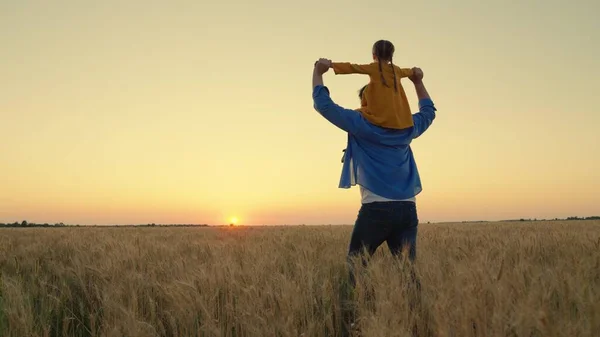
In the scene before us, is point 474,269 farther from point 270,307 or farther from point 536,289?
point 270,307

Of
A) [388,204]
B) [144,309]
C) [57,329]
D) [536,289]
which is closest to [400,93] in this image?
[388,204]

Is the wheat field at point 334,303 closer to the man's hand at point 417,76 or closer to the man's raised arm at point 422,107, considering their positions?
the man's raised arm at point 422,107

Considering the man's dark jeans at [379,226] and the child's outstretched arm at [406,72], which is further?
the child's outstretched arm at [406,72]

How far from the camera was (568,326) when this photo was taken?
1752 millimetres

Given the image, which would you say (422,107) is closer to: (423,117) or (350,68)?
(423,117)

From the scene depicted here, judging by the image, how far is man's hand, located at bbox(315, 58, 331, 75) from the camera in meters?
3.41

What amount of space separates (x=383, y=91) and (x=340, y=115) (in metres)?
0.38

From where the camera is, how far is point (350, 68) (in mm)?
3406

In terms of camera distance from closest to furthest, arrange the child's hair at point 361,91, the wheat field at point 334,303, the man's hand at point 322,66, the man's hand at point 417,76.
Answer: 1. the wheat field at point 334,303
2. the man's hand at point 322,66
3. the child's hair at point 361,91
4. the man's hand at point 417,76

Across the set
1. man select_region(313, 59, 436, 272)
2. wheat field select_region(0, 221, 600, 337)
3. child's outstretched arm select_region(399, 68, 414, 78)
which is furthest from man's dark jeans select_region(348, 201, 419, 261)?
child's outstretched arm select_region(399, 68, 414, 78)

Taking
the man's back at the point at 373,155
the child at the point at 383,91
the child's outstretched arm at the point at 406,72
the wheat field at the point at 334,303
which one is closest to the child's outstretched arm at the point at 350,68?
the child at the point at 383,91

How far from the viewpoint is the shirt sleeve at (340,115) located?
330 centimetres

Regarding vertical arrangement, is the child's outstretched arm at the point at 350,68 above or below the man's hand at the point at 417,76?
below

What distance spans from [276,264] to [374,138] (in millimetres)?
1808
